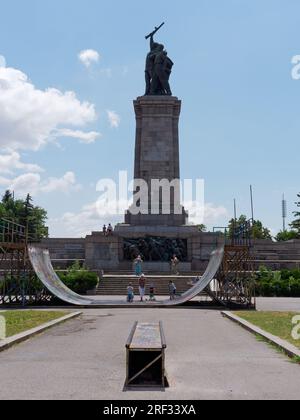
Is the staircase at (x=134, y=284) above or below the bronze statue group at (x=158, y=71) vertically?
below

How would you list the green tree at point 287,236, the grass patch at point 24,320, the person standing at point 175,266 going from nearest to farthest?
the grass patch at point 24,320
the person standing at point 175,266
the green tree at point 287,236

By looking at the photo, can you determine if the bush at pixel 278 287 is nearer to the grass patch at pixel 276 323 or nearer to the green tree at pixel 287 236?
the grass patch at pixel 276 323

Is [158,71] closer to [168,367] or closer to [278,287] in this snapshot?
[278,287]

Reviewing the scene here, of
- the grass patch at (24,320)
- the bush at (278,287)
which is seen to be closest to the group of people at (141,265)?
the bush at (278,287)

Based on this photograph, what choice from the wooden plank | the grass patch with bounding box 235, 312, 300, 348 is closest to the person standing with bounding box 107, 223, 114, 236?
the grass patch with bounding box 235, 312, 300, 348

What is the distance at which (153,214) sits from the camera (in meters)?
44.0

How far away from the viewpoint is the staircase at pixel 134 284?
3241 cm

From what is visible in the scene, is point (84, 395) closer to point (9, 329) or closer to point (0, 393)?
point (0, 393)

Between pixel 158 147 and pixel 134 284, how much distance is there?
49.9 ft

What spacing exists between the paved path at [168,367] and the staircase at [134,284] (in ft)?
52.7

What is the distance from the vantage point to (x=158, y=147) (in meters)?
45.5

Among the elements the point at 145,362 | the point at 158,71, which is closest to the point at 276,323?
the point at 145,362

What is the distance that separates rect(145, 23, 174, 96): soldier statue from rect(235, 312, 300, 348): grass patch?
97.7ft
